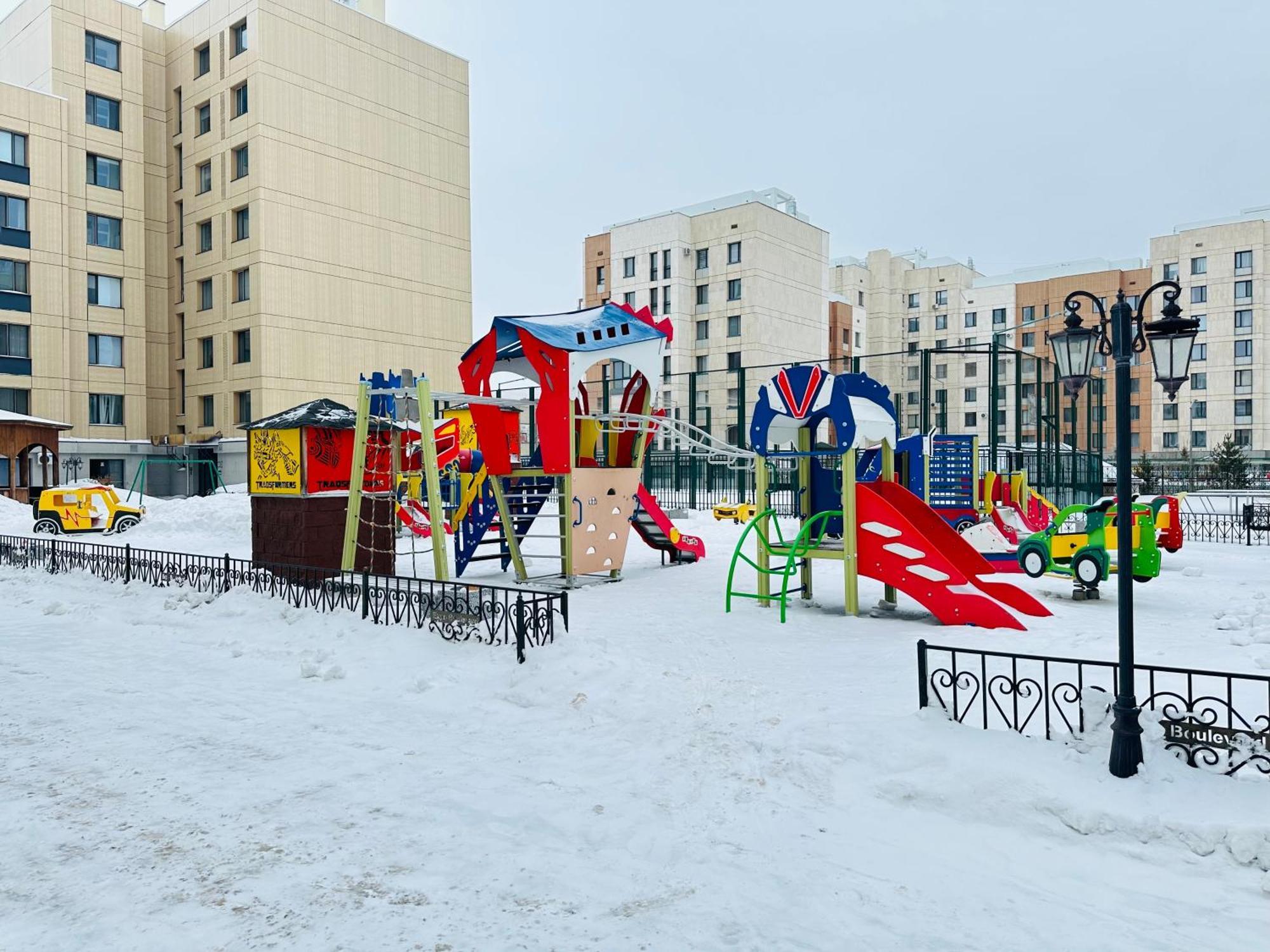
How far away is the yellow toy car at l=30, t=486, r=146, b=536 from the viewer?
2238cm

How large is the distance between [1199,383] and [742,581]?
173ft

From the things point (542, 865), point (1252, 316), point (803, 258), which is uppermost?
point (803, 258)

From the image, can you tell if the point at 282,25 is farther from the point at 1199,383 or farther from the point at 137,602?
the point at 1199,383

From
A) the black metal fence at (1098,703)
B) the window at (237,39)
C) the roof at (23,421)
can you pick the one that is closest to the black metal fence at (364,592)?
the black metal fence at (1098,703)

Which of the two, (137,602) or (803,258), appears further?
(803,258)

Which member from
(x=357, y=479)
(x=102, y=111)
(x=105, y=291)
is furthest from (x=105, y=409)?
(x=357, y=479)

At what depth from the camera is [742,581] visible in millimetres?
13375

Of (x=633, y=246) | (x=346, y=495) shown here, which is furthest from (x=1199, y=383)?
(x=346, y=495)

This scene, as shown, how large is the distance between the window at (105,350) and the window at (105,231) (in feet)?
12.3

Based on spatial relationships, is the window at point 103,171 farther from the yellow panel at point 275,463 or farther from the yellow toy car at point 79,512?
the yellow panel at point 275,463

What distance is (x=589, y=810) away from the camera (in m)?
5.02

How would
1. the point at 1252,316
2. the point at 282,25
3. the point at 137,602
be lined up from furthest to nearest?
the point at 1252,316, the point at 282,25, the point at 137,602

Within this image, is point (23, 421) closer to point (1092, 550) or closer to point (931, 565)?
point (931, 565)

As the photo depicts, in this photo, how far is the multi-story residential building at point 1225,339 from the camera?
51938 mm
